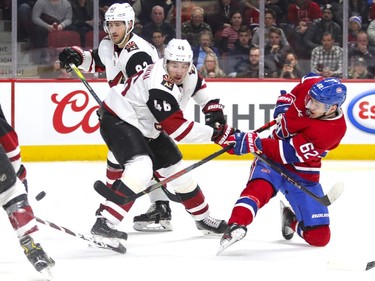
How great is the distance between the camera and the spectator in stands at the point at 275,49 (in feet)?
27.7

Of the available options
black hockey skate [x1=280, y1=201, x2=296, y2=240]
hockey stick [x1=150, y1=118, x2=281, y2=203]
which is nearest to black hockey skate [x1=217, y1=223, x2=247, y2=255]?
black hockey skate [x1=280, y1=201, x2=296, y2=240]

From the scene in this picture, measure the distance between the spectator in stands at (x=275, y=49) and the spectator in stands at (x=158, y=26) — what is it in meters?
0.75

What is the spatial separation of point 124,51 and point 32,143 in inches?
108

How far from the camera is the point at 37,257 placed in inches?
156

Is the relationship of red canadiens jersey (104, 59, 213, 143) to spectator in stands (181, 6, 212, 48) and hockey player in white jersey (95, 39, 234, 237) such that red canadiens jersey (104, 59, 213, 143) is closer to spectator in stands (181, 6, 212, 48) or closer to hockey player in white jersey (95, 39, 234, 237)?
hockey player in white jersey (95, 39, 234, 237)

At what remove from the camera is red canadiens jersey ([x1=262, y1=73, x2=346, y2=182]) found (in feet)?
15.3

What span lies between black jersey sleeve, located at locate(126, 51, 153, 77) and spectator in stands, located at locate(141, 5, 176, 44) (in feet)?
10.1

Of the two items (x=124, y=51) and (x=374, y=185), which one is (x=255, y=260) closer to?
(x=124, y=51)

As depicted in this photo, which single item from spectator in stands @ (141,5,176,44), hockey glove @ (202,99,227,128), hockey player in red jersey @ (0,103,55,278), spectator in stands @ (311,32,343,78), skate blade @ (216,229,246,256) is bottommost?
skate blade @ (216,229,246,256)

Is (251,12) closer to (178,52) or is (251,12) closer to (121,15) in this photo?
(121,15)

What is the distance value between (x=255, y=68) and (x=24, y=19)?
178 cm

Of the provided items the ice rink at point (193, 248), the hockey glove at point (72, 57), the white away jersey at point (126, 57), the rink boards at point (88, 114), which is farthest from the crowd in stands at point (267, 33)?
the white away jersey at point (126, 57)

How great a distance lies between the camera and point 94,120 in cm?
793

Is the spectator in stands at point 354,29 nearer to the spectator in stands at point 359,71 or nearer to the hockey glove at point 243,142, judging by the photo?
the spectator in stands at point 359,71
